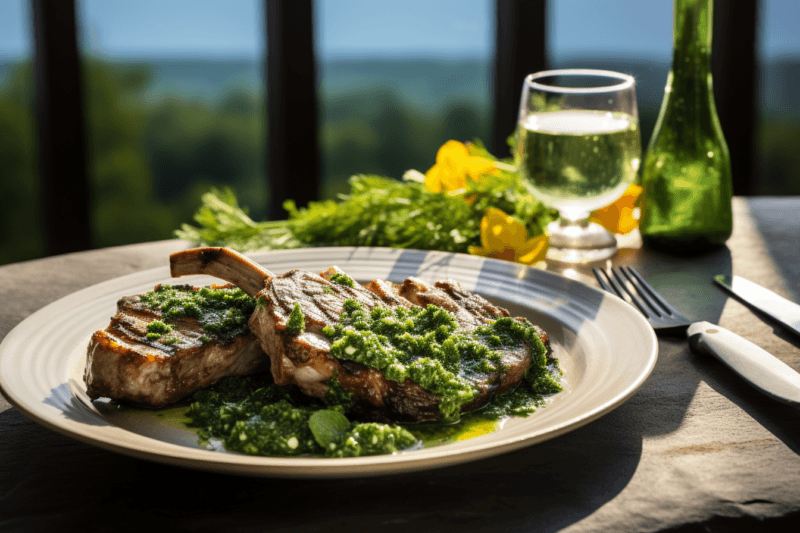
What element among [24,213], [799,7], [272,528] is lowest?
[24,213]

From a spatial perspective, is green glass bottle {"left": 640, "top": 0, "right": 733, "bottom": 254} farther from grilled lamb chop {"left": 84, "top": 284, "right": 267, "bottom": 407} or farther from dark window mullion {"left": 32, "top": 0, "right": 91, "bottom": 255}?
dark window mullion {"left": 32, "top": 0, "right": 91, "bottom": 255}

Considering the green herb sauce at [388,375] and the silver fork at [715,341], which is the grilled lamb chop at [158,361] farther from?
the silver fork at [715,341]

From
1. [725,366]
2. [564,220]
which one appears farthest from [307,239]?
[725,366]

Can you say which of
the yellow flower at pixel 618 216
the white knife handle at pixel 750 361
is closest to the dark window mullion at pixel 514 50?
the yellow flower at pixel 618 216

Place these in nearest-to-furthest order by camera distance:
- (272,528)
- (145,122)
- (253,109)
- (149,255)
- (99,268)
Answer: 1. (272,528)
2. (99,268)
3. (149,255)
4. (145,122)
5. (253,109)

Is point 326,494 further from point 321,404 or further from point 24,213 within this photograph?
point 24,213

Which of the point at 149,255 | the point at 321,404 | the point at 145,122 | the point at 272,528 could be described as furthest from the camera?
the point at 145,122
